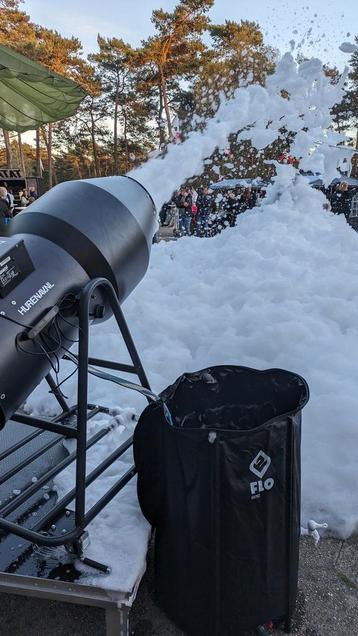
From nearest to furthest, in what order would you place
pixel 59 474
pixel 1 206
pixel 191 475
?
pixel 191 475 < pixel 59 474 < pixel 1 206

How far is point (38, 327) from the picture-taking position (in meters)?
1.85

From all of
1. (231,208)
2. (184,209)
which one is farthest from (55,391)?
(184,209)

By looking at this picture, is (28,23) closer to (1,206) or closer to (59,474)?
(1,206)

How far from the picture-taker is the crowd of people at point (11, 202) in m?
11.1

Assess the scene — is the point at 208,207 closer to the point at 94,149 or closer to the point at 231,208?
the point at 231,208

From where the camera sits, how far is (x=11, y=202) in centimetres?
1338

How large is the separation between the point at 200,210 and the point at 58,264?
14.4 m

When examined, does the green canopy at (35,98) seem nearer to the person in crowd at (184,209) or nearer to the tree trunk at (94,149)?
the person in crowd at (184,209)

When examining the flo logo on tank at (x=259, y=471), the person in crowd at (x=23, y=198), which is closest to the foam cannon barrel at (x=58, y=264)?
the flo logo on tank at (x=259, y=471)

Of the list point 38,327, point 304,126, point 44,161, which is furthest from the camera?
point 44,161

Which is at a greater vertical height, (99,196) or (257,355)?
(99,196)

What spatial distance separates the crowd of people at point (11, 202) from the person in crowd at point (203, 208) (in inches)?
205

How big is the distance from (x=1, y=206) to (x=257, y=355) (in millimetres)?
8923

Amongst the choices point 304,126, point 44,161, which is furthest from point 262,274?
point 44,161
